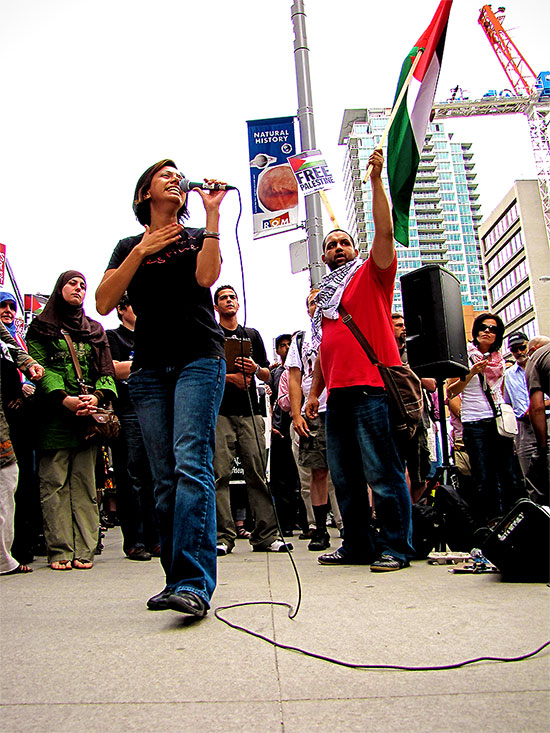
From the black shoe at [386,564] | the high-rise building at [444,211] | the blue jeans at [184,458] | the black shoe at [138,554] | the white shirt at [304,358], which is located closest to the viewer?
the blue jeans at [184,458]

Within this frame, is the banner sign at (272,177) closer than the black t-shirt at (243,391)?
No

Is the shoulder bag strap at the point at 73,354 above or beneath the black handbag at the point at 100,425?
above

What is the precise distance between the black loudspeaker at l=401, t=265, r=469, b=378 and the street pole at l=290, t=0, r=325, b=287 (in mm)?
2511

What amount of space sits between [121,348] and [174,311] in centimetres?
298

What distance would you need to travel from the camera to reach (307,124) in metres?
8.93

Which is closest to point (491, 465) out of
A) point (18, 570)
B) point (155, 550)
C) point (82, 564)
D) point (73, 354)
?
point (155, 550)

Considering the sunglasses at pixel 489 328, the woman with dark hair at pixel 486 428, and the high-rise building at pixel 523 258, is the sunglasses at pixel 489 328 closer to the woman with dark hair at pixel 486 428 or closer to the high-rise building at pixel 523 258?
the woman with dark hair at pixel 486 428

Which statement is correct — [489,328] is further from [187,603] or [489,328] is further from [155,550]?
[187,603]

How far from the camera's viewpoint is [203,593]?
2.48m

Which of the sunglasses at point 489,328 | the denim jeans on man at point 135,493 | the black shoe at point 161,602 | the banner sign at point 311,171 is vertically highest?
the banner sign at point 311,171

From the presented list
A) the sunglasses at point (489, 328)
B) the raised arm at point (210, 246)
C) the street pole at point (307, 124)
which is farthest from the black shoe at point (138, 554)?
the street pole at point (307, 124)

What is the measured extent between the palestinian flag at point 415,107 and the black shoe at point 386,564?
2.40 meters

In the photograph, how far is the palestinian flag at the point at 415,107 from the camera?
4.75 meters

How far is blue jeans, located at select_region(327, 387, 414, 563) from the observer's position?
158 inches
